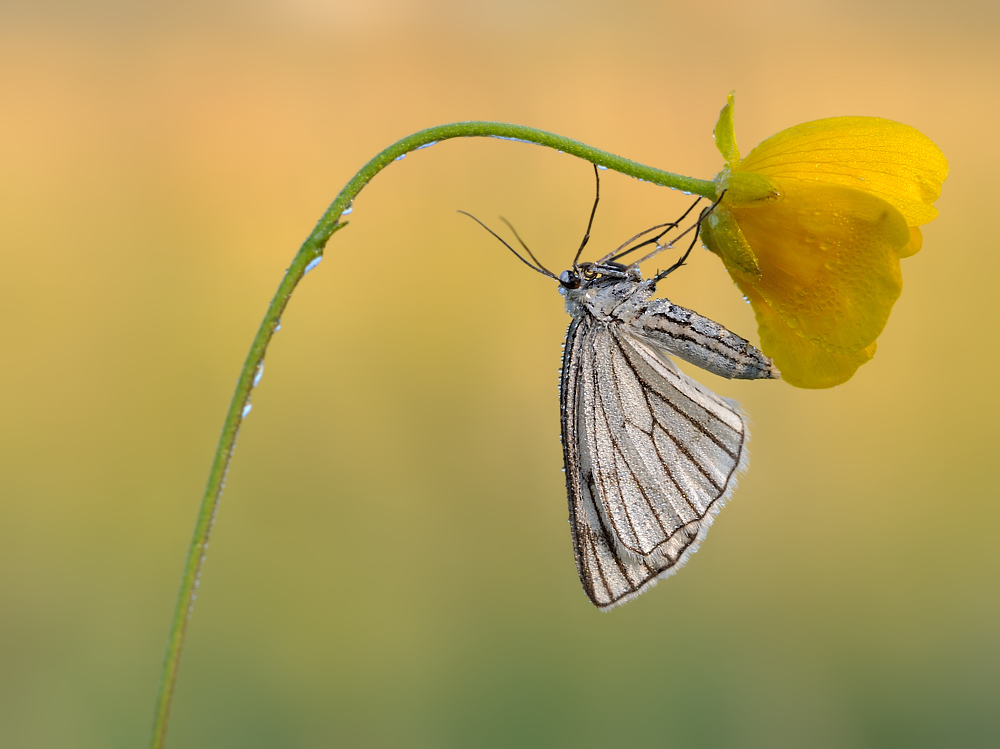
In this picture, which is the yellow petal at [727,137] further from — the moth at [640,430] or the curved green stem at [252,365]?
the curved green stem at [252,365]

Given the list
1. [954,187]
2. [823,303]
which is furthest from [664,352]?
[954,187]

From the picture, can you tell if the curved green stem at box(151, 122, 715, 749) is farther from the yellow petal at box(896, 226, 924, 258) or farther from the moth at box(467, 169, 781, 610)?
the moth at box(467, 169, 781, 610)

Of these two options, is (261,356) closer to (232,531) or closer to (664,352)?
(664,352)

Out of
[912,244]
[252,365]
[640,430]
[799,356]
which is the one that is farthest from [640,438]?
[252,365]

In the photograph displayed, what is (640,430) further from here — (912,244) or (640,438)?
(912,244)

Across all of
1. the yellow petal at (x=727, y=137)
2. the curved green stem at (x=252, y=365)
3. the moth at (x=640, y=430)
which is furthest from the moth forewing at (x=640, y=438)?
the curved green stem at (x=252, y=365)

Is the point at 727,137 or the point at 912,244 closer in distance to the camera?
the point at 912,244

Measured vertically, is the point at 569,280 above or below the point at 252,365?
above
